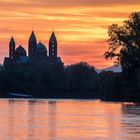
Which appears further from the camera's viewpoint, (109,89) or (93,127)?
(109,89)

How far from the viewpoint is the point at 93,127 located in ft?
149

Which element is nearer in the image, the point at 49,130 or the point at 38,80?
the point at 49,130

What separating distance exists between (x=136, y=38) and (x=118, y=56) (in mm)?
3265

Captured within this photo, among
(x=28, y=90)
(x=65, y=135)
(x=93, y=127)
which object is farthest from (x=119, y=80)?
(x=28, y=90)

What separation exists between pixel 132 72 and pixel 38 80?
93.7 m

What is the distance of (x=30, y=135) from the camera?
3803 centimetres

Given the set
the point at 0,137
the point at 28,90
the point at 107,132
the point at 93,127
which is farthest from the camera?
the point at 28,90

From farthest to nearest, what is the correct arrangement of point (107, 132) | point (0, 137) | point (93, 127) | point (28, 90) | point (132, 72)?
point (28, 90) < point (132, 72) < point (93, 127) < point (107, 132) < point (0, 137)

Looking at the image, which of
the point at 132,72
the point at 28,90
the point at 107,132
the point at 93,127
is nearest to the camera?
the point at 107,132

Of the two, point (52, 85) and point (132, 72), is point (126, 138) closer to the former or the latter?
point (132, 72)

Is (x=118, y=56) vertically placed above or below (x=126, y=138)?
above

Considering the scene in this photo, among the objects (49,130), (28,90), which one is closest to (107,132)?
(49,130)

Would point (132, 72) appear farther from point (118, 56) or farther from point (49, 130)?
point (49, 130)

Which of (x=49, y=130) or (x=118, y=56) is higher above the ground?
(x=118, y=56)
